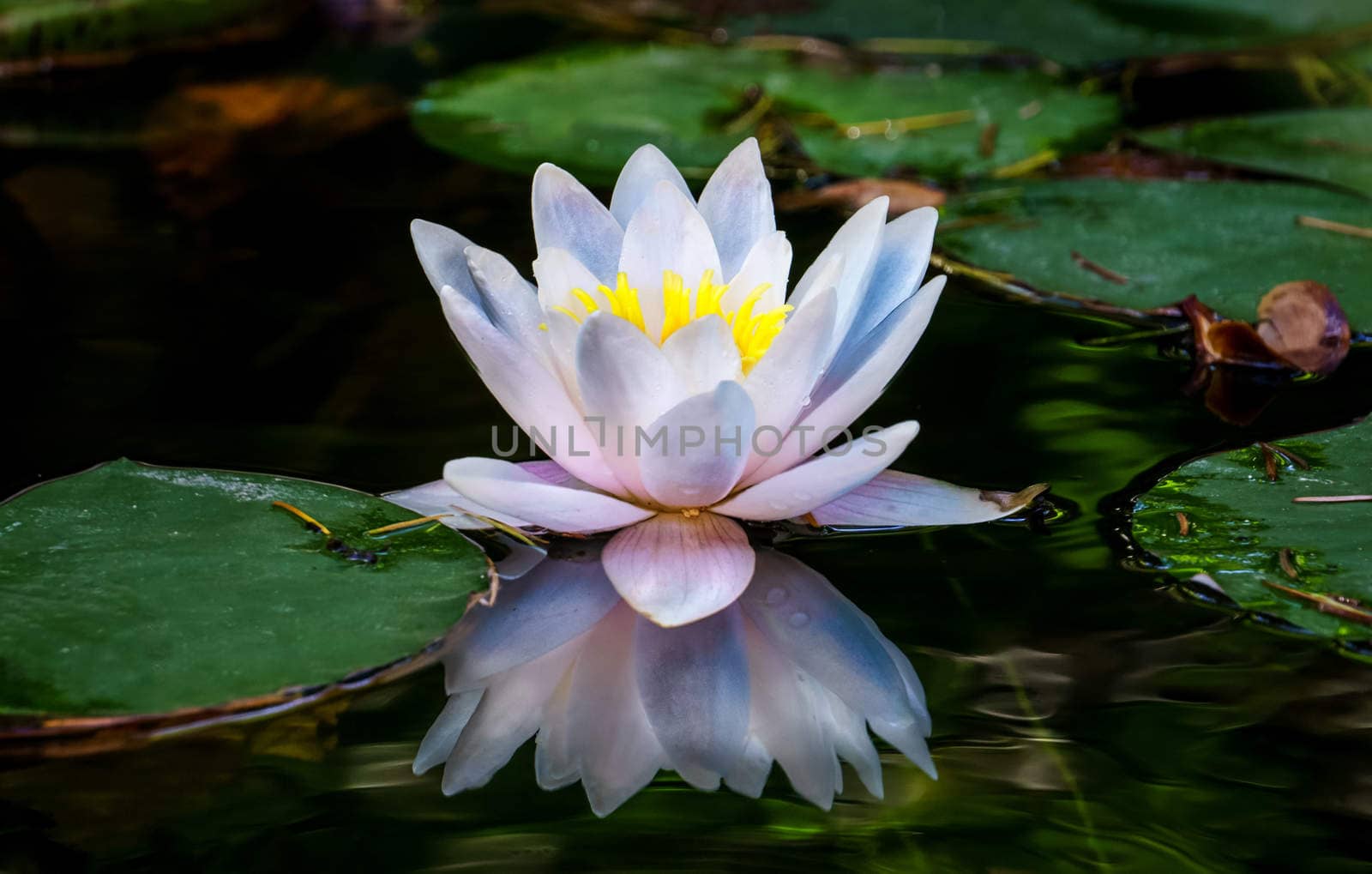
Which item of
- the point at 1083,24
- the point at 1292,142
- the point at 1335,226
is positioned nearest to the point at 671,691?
the point at 1335,226

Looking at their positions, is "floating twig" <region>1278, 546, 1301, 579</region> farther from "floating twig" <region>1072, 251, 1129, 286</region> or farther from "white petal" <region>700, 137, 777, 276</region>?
"floating twig" <region>1072, 251, 1129, 286</region>

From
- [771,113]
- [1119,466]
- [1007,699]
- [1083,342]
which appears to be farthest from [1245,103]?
[1007,699]

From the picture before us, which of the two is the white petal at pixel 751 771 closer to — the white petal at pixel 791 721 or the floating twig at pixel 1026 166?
the white petal at pixel 791 721

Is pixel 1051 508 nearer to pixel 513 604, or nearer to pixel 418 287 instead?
pixel 513 604

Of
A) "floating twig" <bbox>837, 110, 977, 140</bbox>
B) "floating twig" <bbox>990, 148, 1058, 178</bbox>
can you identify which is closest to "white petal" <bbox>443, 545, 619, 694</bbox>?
"floating twig" <bbox>990, 148, 1058, 178</bbox>

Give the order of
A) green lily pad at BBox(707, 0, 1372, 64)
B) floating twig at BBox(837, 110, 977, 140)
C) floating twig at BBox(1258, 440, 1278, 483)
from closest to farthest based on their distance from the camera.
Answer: floating twig at BBox(1258, 440, 1278, 483), floating twig at BBox(837, 110, 977, 140), green lily pad at BBox(707, 0, 1372, 64)

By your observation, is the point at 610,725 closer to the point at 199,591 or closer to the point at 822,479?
the point at 822,479
